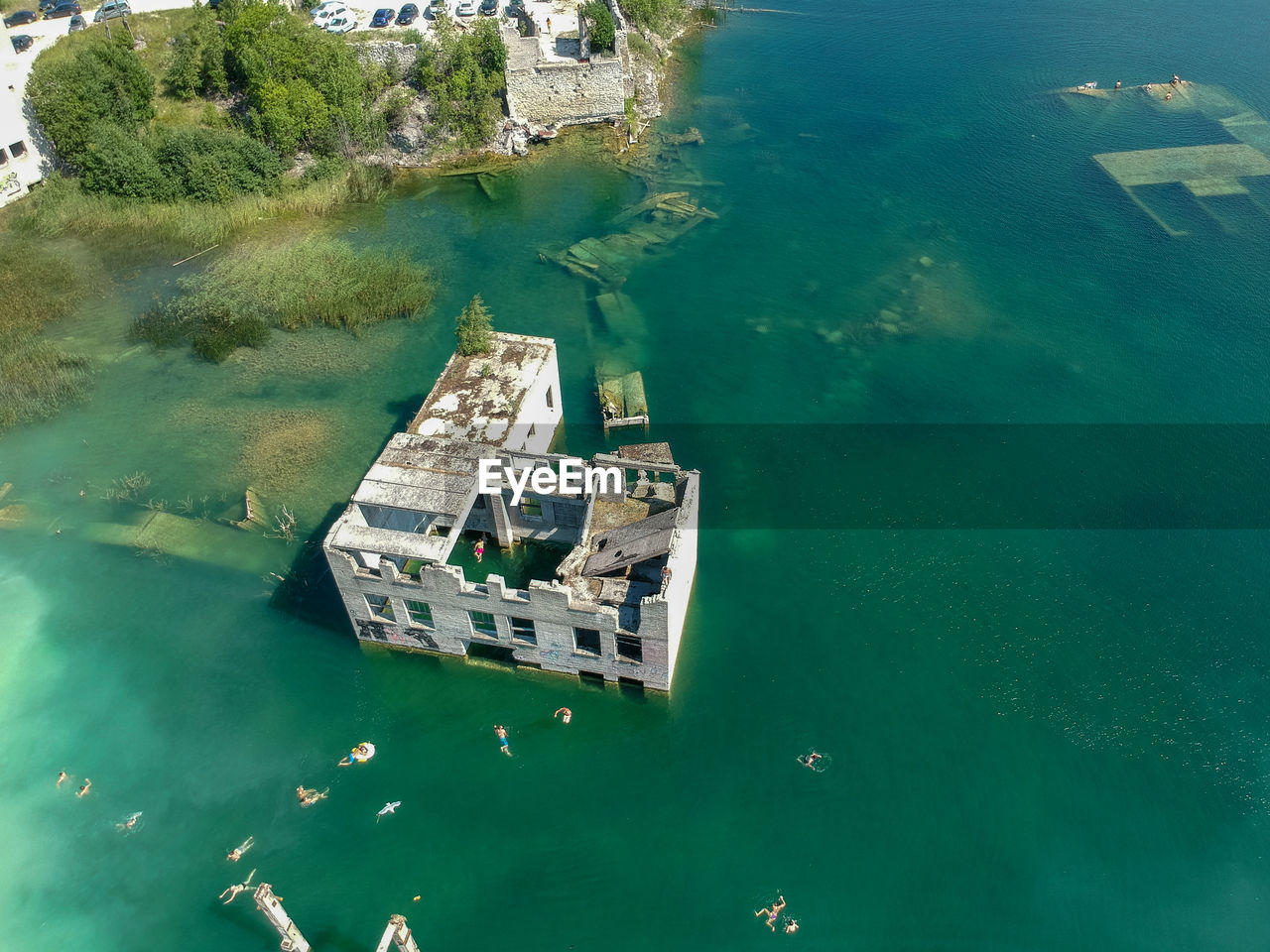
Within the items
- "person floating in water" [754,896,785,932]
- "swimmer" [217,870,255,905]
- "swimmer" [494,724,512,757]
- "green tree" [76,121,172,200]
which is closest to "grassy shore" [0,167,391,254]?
"green tree" [76,121,172,200]

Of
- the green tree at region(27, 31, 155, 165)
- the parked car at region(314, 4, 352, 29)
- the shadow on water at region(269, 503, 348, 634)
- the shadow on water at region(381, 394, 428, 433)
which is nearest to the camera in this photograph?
the shadow on water at region(269, 503, 348, 634)

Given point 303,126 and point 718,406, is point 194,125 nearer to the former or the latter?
point 303,126

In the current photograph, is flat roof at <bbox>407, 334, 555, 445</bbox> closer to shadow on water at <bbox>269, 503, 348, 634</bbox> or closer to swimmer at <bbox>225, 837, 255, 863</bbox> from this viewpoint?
shadow on water at <bbox>269, 503, 348, 634</bbox>

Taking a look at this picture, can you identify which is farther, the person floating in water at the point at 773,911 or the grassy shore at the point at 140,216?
the grassy shore at the point at 140,216

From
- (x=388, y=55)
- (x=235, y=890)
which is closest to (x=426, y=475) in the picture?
(x=235, y=890)

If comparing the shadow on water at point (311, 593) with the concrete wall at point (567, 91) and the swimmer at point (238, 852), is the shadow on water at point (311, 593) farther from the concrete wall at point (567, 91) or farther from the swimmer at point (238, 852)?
the concrete wall at point (567, 91)

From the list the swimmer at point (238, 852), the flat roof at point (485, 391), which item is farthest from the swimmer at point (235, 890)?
the flat roof at point (485, 391)

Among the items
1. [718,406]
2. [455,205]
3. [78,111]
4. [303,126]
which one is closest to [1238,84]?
[718,406]

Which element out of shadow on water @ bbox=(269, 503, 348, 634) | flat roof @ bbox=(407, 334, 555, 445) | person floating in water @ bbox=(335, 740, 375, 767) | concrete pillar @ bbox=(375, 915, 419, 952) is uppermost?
flat roof @ bbox=(407, 334, 555, 445)

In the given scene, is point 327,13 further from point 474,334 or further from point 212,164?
point 474,334
